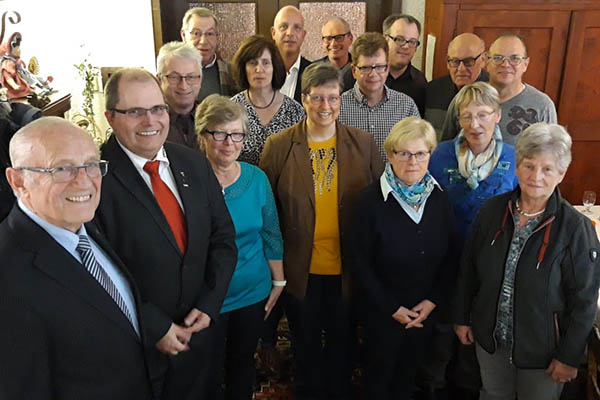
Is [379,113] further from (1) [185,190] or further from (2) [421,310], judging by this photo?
(1) [185,190]

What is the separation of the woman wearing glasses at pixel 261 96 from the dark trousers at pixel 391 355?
3.41 feet

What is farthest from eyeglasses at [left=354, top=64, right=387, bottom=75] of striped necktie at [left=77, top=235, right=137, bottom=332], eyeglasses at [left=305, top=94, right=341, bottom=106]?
striped necktie at [left=77, top=235, right=137, bottom=332]

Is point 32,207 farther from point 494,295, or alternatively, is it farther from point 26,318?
point 494,295

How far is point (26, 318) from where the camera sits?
4.17 ft

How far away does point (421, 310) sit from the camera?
2258 millimetres

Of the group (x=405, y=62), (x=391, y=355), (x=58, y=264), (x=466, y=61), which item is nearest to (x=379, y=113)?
(x=466, y=61)

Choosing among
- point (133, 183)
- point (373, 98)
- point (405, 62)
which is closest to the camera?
point (133, 183)

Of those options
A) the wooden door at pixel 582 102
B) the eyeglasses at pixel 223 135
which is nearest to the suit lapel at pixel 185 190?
the eyeglasses at pixel 223 135

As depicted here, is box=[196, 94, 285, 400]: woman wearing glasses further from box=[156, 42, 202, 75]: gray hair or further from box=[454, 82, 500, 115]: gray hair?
box=[454, 82, 500, 115]: gray hair

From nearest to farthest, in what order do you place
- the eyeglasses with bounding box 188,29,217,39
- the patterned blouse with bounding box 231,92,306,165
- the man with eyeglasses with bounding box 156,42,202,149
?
the man with eyeglasses with bounding box 156,42,202,149 → the patterned blouse with bounding box 231,92,306,165 → the eyeglasses with bounding box 188,29,217,39

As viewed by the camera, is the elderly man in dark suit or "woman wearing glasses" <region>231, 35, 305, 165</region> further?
"woman wearing glasses" <region>231, 35, 305, 165</region>

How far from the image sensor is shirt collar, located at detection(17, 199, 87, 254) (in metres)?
1.38

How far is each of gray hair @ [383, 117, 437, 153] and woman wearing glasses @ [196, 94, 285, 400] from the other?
0.57 metres

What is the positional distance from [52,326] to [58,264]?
156mm
